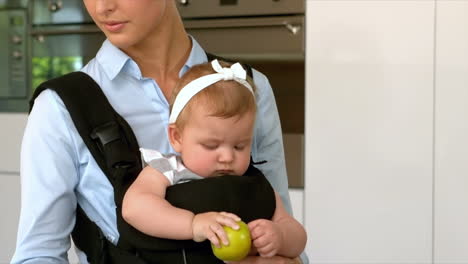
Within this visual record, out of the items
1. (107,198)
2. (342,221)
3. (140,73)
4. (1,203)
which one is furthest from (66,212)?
(1,203)

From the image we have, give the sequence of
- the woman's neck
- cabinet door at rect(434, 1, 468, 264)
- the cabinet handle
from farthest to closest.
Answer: the cabinet handle < cabinet door at rect(434, 1, 468, 264) < the woman's neck

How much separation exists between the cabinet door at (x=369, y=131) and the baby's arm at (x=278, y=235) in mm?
1276

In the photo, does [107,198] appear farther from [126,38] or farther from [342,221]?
[342,221]

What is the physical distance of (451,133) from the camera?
2.30 meters

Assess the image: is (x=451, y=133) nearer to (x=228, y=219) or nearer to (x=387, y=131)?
(x=387, y=131)

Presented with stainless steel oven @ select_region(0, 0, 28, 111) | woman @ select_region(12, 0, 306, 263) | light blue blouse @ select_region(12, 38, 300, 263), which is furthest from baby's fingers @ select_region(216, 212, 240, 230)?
stainless steel oven @ select_region(0, 0, 28, 111)

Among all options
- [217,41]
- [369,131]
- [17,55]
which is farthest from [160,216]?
[17,55]

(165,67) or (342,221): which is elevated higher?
(165,67)

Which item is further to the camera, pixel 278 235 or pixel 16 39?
pixel 16 39

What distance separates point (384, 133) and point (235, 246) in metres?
1.49

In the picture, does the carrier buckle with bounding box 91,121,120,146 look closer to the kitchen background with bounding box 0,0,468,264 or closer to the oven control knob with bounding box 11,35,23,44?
the kitchen background with bounding box 0,0,468,264

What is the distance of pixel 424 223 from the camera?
2.33m

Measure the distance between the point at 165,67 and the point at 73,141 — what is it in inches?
9.4

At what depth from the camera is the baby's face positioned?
1090mm
